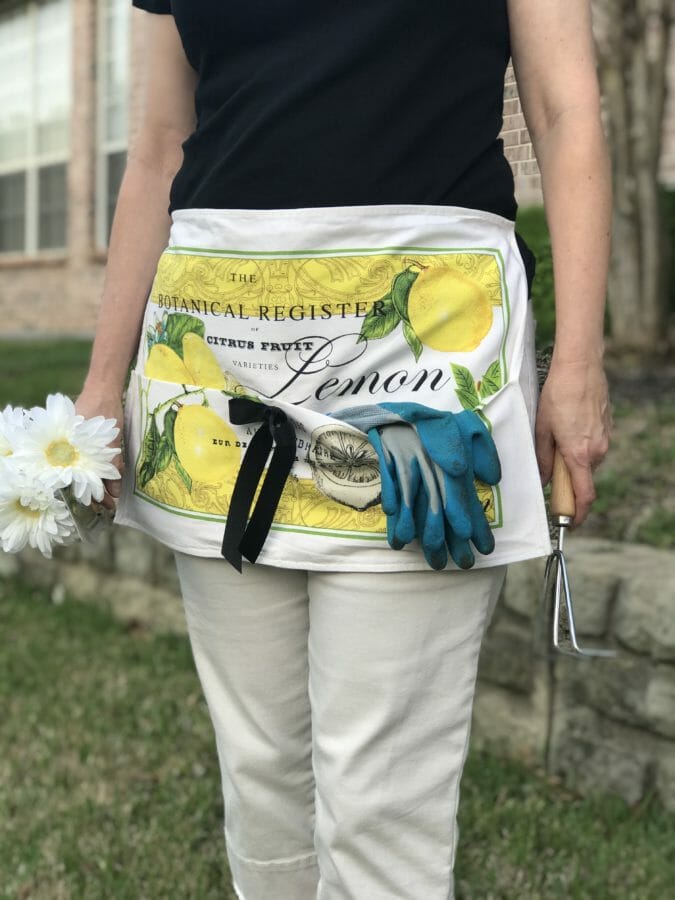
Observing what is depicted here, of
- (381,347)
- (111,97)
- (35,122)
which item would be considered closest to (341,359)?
(381,347)

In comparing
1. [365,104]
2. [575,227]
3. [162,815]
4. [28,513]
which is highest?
[365,104]

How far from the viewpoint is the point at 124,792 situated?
108 inches

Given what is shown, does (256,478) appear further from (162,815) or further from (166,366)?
(162,815)

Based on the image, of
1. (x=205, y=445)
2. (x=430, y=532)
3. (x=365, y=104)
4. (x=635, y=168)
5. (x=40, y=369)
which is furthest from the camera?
(x=40, y=369)

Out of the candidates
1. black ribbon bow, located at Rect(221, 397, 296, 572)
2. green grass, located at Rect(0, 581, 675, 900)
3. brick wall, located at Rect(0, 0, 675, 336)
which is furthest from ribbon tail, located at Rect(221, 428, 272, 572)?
brick wall, located at Rect(0, 0, 675, 336)

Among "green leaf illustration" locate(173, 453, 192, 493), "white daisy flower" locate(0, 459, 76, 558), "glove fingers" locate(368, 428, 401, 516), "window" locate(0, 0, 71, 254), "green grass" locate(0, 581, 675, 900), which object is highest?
"window" locate(0, 0, 71, 254)

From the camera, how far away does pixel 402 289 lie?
1334 mm

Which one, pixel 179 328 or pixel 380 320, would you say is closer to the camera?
pixel 380 320

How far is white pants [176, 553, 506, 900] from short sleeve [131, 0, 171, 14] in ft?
2.71

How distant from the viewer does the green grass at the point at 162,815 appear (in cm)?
230

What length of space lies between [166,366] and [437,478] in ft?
1.54

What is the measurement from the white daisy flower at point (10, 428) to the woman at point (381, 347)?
0.74ft

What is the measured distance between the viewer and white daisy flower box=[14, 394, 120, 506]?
145 cm

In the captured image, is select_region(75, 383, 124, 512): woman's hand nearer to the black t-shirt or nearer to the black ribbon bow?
the black ribbon bow
